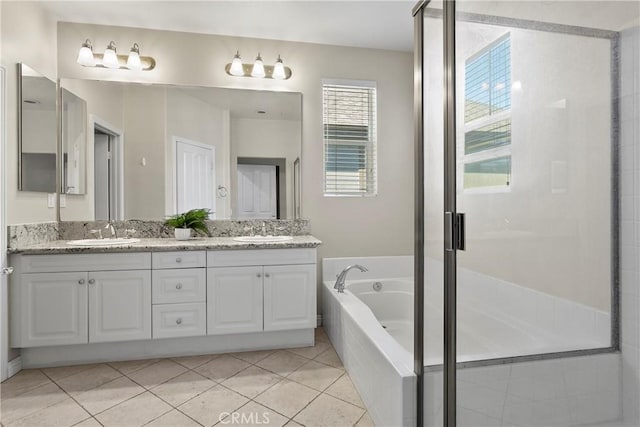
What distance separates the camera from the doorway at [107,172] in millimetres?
2859

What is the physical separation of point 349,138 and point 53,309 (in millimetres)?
2618

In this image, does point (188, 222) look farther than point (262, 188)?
No

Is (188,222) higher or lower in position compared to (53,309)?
higher

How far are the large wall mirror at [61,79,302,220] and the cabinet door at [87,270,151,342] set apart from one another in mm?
657

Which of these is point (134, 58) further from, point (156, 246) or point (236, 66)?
point (156, 246)

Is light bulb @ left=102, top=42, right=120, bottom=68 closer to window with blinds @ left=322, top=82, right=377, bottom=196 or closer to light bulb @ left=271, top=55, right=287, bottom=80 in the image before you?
light bulb @ left=271, top=55, right=287, bottom=80

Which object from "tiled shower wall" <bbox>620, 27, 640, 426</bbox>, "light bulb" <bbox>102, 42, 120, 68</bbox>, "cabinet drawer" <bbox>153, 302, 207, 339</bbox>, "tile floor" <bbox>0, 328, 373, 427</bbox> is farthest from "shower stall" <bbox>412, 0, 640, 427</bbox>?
"light bulb" <bbox>102, 42, 120, 68</bbox>

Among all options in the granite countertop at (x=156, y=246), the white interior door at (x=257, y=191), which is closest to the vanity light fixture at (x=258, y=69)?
the white interior door at (x=257, y=191)

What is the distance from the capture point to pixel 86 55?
9.08ft

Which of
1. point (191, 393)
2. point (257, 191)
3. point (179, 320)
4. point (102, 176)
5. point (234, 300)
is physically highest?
point (102, 176)

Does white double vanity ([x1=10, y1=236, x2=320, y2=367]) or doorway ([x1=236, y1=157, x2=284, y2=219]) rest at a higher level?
doorway ([x1=236, y1=157, x2=284, y2=219])

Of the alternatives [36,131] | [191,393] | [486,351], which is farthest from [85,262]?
[486,351]

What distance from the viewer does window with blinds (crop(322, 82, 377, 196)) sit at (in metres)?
3.24

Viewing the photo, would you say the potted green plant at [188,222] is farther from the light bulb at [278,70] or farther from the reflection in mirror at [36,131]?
the light bulb at [278,70]
